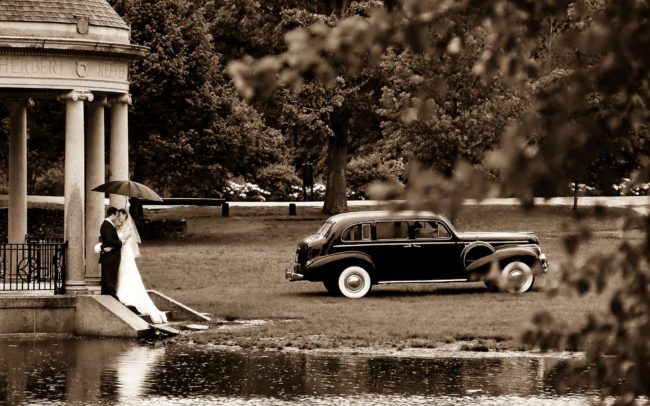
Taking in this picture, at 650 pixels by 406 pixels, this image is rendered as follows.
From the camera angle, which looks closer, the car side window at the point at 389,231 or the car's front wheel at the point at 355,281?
the car's front wheel at the point at 355,281

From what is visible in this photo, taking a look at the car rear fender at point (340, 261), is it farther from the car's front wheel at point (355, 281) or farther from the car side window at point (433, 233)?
the car side window at point (433, 233)

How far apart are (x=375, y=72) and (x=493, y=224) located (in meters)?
6.97

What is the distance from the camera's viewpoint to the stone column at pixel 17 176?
27.8 meters

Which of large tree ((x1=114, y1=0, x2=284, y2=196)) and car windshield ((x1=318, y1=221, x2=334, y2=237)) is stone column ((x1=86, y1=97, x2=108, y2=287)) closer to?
car windshield ((x1=318, y1=221, x2=334, y2=237))

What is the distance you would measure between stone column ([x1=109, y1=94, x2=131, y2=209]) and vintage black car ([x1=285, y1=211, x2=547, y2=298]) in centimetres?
459

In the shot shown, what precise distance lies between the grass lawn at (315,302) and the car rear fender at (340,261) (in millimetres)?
603

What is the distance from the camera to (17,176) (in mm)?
28047

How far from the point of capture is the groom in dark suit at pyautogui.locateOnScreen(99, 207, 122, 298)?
945 inches

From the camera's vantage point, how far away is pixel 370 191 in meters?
5.34

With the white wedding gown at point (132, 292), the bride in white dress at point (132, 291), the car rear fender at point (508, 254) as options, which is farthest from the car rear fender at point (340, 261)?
the white wedding gown at point (132, 292)

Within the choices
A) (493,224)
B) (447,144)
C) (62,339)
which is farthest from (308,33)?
(493,224)

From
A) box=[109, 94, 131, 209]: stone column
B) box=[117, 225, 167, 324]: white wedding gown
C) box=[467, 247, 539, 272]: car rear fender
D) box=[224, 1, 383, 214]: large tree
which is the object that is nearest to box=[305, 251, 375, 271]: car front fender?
box=[467, 247, 539, 272]: car rear fender

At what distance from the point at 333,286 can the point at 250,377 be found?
10663 mm

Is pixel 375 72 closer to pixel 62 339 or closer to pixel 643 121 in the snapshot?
pixel 62 339
